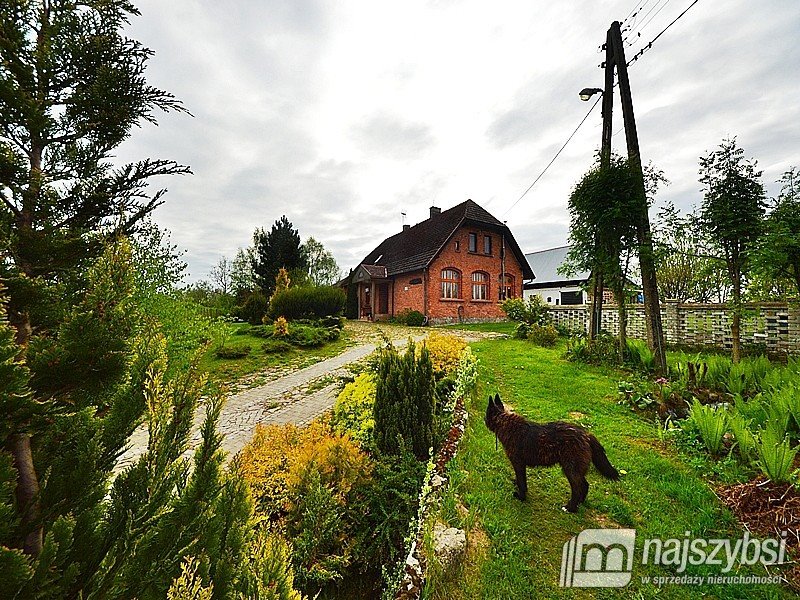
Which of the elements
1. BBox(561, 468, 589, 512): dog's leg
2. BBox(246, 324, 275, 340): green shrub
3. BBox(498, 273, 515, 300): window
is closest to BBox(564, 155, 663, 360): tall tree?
BBox(561, 468, 589, 512): dog's leg

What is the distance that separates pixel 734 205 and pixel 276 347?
11.9 meters

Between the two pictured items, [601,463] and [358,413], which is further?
[358,413]

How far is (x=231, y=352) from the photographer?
1039 cm

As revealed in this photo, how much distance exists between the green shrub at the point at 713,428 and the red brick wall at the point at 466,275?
16458 millimetres

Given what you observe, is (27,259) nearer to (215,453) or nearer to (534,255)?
(215,453)

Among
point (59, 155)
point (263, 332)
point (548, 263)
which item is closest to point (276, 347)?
point (263, 332)

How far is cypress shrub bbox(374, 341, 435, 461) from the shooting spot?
3.66 m

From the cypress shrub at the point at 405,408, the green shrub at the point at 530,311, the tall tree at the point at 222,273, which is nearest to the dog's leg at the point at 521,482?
the cypress shrub at the point at 405,408

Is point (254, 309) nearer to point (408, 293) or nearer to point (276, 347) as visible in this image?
point (276, 347)

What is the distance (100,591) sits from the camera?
2.59ft

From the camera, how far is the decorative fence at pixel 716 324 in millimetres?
8438

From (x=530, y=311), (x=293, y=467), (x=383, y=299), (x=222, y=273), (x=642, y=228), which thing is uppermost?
(x=222, y=273)

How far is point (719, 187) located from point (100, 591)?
919 cm

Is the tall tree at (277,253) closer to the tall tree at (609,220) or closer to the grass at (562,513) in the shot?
the tall tree at (609,220)
